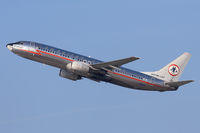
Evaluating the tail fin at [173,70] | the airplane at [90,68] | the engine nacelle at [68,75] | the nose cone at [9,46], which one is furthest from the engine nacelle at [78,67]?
the tail fin at [173,70]

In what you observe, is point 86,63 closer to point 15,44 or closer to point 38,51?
point 38,51

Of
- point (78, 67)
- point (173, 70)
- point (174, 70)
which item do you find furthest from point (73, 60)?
point (174, 70)

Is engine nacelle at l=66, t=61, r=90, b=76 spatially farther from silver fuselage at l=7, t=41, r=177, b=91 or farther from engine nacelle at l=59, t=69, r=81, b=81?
engine nacelle at l=59, t=69, r=81, b=81

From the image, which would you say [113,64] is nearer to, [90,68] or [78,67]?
[90,68]

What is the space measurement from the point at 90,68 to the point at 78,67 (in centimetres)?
254

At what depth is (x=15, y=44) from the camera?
209 ft

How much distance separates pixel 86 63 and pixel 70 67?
3.18 meters

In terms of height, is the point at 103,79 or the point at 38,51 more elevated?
the point at 38,51

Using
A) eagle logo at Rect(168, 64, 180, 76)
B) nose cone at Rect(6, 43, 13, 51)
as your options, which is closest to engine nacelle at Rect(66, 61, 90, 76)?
nose cone at Rect(6, 43, 13, 51)

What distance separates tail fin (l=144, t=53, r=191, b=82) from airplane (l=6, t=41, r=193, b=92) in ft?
5.73

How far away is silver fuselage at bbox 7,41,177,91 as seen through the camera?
203 ft

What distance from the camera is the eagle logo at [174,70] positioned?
7044cm

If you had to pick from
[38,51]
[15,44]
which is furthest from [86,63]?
[15,44]

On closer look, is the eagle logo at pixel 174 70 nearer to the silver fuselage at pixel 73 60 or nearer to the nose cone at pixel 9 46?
the silver fuselage at pixel 73 60
